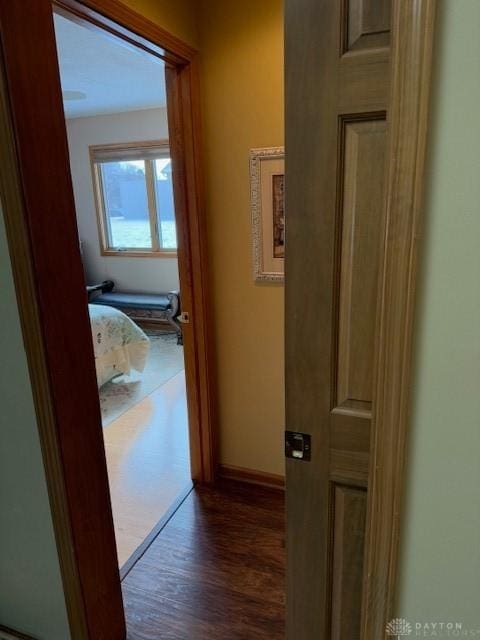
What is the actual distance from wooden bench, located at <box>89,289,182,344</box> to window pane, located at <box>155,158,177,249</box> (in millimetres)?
700

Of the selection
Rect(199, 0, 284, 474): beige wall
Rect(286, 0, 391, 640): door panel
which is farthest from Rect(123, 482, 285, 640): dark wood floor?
Rect(286, 0, 391, 640): door panel

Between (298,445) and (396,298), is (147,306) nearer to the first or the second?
(298,445)

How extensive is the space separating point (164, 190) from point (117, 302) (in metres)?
1.50

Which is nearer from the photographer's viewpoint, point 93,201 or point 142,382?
point 142,382

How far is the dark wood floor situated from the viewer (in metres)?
1.65

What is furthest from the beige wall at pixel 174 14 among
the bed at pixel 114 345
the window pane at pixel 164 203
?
the window pane at pixel 164 203

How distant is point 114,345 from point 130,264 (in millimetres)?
2252

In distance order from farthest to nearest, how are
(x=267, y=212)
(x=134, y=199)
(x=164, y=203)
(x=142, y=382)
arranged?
1. (x=134, y=199)
2. (x=164, y=203)
3. (x=142, y=382)
4. (x=267, y=212)

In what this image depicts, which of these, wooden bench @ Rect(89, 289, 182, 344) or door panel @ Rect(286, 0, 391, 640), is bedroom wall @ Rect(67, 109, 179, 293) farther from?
door panel @ Rect(286, 0, 391, 640)

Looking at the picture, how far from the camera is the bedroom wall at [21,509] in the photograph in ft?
4.05

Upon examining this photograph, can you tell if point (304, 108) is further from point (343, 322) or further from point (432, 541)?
point (432, 541)

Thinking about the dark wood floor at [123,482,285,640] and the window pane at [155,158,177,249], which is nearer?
the dark wood floor at [123,482,285,640]

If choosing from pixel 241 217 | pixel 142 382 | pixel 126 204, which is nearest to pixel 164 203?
pixel 126 204

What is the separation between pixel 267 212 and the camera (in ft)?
6.75
